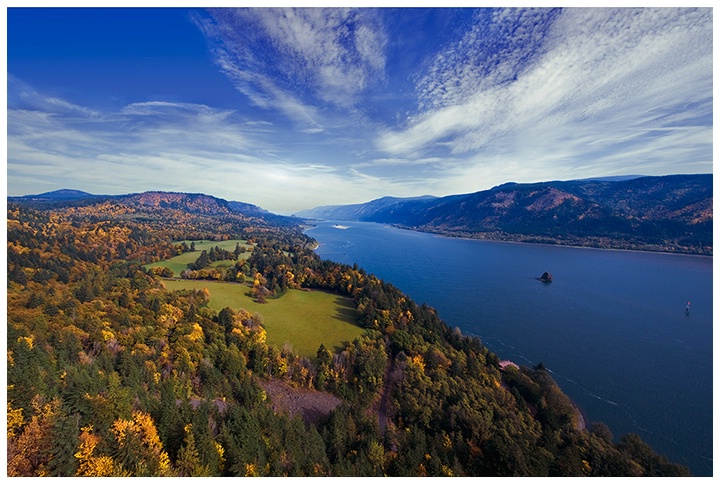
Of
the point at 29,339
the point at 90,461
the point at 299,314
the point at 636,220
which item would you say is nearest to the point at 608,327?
the point at 299,314

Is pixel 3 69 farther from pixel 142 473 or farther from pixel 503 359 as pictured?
pixel 503 359

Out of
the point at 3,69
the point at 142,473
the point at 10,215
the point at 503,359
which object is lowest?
the point at 503,359

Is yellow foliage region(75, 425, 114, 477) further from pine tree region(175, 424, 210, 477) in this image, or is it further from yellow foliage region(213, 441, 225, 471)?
yellow foliage region(213, 441, 225, 471)

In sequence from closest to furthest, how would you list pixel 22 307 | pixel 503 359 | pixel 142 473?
pixel 142 473 < pixel 22 307 < pixel 503 359

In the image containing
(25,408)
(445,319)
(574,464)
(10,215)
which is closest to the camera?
(25,408)

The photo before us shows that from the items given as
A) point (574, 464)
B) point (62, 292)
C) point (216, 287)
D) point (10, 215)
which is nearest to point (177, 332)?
point (62, 292)

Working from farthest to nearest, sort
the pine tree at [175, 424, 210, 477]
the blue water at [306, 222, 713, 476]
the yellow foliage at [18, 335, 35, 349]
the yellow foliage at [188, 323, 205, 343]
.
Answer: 1. the yellow foliage at [188, 323, 205, 343]
2. the blue water at [306, 222, 713, 476]
3. the yellow foliage at [18, 335, 35, 349]
4. the pine tree at [175, 424, 210, 477]

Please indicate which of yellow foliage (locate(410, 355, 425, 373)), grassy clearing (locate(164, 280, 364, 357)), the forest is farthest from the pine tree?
yellow foliage (locate(410, 355, 425, 373))
